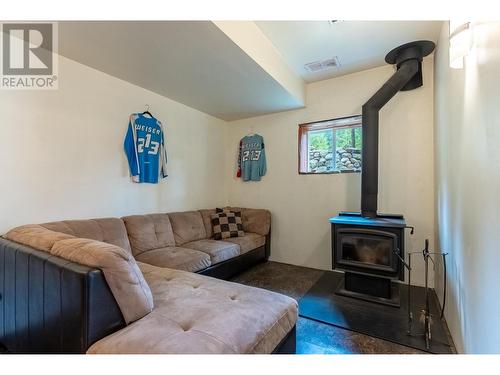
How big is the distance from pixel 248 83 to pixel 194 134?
127cm

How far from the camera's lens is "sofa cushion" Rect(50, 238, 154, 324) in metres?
1.05

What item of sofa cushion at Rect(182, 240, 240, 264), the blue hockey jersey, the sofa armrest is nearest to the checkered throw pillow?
sofa cushion at Rect(182, 240, 240, 264)

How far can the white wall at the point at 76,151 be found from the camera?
1.86 meters

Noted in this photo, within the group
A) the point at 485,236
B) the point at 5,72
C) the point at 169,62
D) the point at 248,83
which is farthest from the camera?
the point at 248,83

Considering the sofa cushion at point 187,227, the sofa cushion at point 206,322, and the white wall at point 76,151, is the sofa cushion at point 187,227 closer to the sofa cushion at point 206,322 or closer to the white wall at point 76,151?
the white wall at point 76,151

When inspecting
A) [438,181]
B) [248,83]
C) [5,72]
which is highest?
[248,83]

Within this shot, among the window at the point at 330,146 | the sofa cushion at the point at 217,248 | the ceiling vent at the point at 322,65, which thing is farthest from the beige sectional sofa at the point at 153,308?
the ceiling vent at the point at 322,65

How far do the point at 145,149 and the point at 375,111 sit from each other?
260 cm

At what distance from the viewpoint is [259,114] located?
12.2ft

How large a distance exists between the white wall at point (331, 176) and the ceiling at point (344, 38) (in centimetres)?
38

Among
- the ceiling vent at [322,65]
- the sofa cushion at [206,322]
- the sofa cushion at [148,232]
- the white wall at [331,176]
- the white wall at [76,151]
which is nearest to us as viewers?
the sofa cushion at [206,322]

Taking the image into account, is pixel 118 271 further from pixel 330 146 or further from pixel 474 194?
pixel 330 146

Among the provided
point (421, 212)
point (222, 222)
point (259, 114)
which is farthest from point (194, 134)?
point (421, 212)
